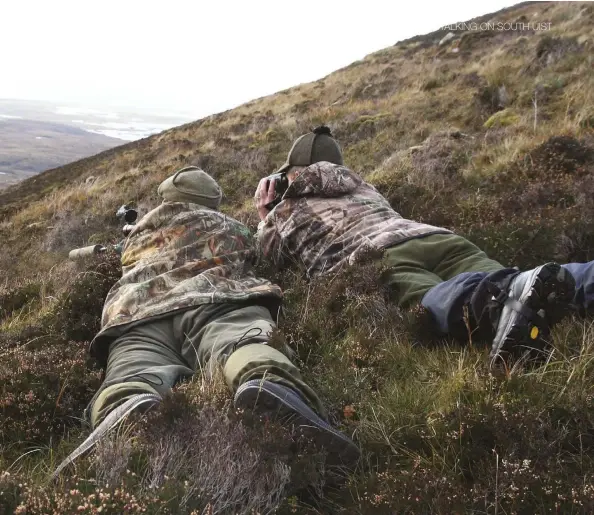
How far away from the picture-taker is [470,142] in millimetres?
7496

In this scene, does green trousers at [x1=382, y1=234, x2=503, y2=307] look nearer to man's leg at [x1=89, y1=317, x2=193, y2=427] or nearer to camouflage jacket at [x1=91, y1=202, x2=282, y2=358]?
camouflage jacket at [x1=91, y1=202, x2=282, y2=358]

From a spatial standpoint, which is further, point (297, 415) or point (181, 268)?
point (181, 268)

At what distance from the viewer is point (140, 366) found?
266cm

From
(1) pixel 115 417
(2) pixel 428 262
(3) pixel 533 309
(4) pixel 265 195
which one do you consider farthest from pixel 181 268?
(3) pixel 533 309

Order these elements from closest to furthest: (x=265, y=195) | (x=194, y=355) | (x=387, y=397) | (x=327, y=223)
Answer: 1. (x=387, y=397)
2. (x=194, y=355)
3. (x=327, y=223)
4. (x=265, y=195)

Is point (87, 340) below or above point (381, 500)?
below

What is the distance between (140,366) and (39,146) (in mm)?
139650

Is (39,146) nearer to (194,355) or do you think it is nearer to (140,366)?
(194,355)

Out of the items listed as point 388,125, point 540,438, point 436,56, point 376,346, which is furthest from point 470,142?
point 436,56

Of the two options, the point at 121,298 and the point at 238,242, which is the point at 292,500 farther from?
the point at 238,242

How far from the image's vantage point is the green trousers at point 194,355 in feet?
7.41

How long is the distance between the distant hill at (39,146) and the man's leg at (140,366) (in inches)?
2767

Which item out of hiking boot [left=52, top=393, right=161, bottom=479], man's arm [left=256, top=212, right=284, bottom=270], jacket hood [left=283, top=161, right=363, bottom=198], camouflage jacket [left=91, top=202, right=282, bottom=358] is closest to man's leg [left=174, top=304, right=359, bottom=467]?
camouflage jacket [left=91, top=202, right=282, bottom=358]

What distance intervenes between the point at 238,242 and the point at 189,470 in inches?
83.6
